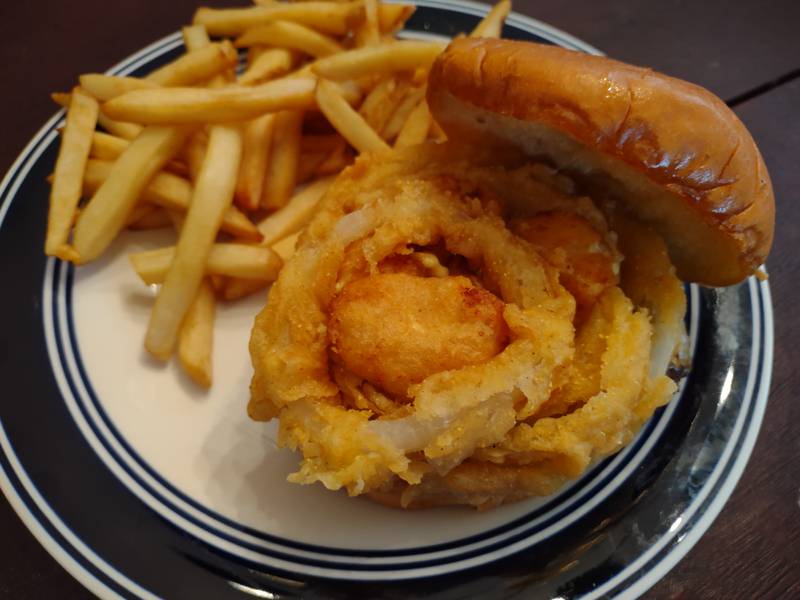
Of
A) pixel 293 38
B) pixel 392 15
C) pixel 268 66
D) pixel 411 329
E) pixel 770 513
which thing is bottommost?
pixel 770 513

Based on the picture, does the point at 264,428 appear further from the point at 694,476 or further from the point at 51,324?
the point at 694,476

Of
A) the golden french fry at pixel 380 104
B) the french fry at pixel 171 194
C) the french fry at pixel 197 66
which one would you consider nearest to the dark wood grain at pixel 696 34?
the golden french fry at pixel 380 104

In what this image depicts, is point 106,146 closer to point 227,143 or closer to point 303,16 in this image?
point 227,143

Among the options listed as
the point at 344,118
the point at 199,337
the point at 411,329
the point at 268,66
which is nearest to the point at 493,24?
the point at 344,118

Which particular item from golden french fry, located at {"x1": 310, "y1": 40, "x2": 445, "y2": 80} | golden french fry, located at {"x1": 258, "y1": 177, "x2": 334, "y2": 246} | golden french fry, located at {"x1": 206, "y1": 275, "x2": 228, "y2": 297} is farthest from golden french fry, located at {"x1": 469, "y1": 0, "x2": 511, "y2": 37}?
golden french fry, located at {"x1": 206, "y1": 275, "x2": 228, "y2": 297}

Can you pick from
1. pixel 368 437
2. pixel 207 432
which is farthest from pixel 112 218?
pixel 368 437

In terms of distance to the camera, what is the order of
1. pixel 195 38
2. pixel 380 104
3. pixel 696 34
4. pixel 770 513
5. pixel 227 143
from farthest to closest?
pixel 696 34 → pixel 195 38 → pixel 380 104 → pixel 227 143 → pixel 770 513
